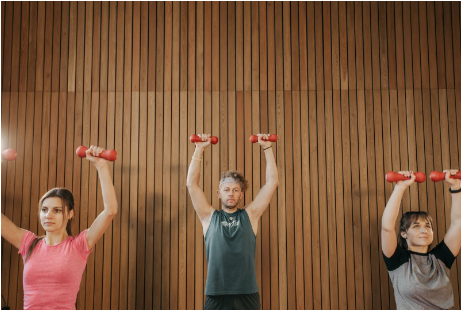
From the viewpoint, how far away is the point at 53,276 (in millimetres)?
2754

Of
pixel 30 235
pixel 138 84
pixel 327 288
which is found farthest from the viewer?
pixel 138 84

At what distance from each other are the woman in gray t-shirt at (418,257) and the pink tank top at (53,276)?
2.22 meters

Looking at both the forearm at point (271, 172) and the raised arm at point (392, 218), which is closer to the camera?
the raised arm at point (392, 218)

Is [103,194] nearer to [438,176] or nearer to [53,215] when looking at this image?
[53,215]

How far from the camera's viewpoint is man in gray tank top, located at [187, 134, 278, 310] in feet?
9.78

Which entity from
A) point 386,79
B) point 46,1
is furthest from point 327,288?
point 46,1

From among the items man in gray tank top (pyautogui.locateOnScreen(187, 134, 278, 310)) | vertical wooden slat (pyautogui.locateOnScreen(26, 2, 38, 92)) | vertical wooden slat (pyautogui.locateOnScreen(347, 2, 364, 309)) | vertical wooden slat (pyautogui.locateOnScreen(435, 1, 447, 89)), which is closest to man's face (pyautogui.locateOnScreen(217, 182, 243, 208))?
man in gray tank top (pyautogui.locateOnScreen(187, 134, 278, 310))

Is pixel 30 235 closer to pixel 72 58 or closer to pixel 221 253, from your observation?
pixel 221 253

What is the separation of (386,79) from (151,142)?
2.33 metres

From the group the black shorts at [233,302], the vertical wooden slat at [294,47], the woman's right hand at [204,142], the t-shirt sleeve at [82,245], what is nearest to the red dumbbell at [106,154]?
the t-shirt sleeve at [82,245]

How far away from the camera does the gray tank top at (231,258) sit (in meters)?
2.98

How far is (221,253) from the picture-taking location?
301 centimetres

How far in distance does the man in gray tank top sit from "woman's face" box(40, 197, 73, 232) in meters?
0.94

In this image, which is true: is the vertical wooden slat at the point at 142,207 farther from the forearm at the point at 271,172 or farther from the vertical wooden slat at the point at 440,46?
the vertical wooden slat at the point at 440,46
